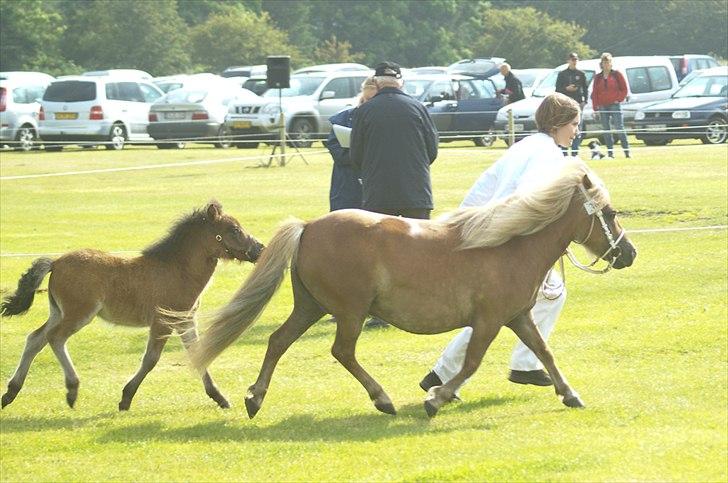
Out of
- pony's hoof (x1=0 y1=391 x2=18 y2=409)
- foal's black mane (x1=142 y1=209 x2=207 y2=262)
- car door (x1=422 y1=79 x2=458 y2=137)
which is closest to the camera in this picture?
pony's hoof (x1=0 y1=391 x2=18 y2=409)

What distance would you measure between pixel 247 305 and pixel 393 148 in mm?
2477

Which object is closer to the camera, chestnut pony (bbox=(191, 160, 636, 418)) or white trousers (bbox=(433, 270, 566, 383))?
chestnut pony (bbox=(191, 160, 636, 418))

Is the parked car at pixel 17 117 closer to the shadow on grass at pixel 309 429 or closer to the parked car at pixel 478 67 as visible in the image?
the parked car at pixel 478 67

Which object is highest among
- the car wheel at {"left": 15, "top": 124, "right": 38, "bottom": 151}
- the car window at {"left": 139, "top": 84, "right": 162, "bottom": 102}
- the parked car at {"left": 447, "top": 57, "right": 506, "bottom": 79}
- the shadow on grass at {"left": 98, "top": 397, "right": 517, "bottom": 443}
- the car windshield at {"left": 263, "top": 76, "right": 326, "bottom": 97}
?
the parked car at {"left": 447, "top": 57, "right": 506, "bottom": 79}

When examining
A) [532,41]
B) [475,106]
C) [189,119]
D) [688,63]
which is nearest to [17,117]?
[189,119]

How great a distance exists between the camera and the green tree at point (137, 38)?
67188 mm

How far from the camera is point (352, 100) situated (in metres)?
37.2

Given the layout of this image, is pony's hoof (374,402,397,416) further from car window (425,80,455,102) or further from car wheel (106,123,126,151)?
car wheel (106,123,126,151)

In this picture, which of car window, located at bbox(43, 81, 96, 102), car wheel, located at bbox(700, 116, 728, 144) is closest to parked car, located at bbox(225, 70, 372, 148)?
car window, located at bbox(43, 81, 96, 102)

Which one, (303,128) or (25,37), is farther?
(25,37)

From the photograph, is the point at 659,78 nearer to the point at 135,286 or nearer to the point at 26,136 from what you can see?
the point at 26,136

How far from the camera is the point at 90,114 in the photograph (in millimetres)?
37469

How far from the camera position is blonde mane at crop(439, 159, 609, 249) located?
8.81 m

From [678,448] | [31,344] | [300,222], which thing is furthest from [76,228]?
[678,448]
